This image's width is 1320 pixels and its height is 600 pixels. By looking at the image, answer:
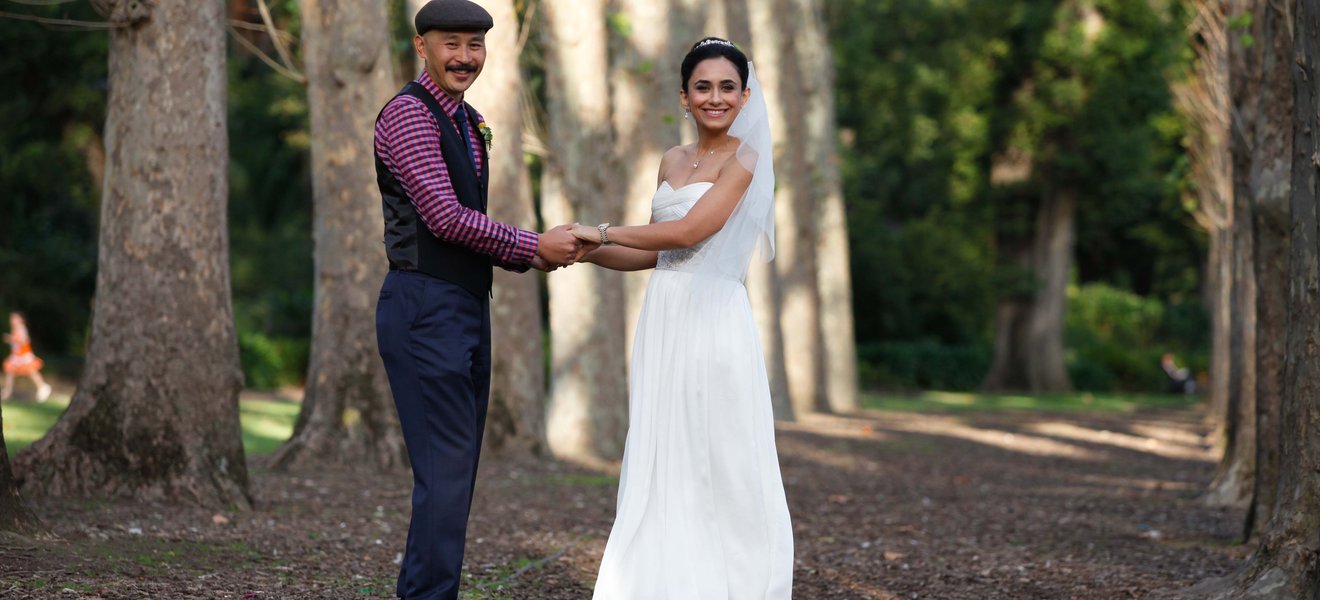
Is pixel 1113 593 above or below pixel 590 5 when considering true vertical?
below

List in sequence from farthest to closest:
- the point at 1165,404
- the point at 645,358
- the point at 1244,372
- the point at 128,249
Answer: the point at 1165,404 < the point at 1244,372 < the point at 128,249 < the point at 645,358

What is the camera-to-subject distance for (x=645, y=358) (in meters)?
5.91

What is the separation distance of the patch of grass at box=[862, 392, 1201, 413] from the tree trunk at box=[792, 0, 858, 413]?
1.94 metres

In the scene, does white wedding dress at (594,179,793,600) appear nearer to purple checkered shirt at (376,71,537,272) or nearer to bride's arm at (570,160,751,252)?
bride's arm at (570,160,751,252)

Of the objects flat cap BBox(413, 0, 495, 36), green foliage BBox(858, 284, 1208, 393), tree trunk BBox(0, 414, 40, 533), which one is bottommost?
tree trunk BBox(0, 414, 40, 533)

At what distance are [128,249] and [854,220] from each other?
33010 mm

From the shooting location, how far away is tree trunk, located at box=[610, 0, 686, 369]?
55.4 ft

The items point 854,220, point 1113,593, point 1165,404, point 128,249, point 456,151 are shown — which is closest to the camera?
point 456,151

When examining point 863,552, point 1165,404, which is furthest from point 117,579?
point 1165,404

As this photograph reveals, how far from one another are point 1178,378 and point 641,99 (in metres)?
30.9

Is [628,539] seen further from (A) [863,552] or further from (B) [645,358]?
(A) [863,552]

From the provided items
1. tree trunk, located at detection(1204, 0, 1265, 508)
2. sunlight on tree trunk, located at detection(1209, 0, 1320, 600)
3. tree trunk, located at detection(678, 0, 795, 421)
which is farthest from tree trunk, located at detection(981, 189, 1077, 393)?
sunlight on tree trunk, located at detection(1209, 0, 1320, 600)

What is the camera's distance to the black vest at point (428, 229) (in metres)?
5.37

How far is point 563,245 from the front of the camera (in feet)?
19.0
